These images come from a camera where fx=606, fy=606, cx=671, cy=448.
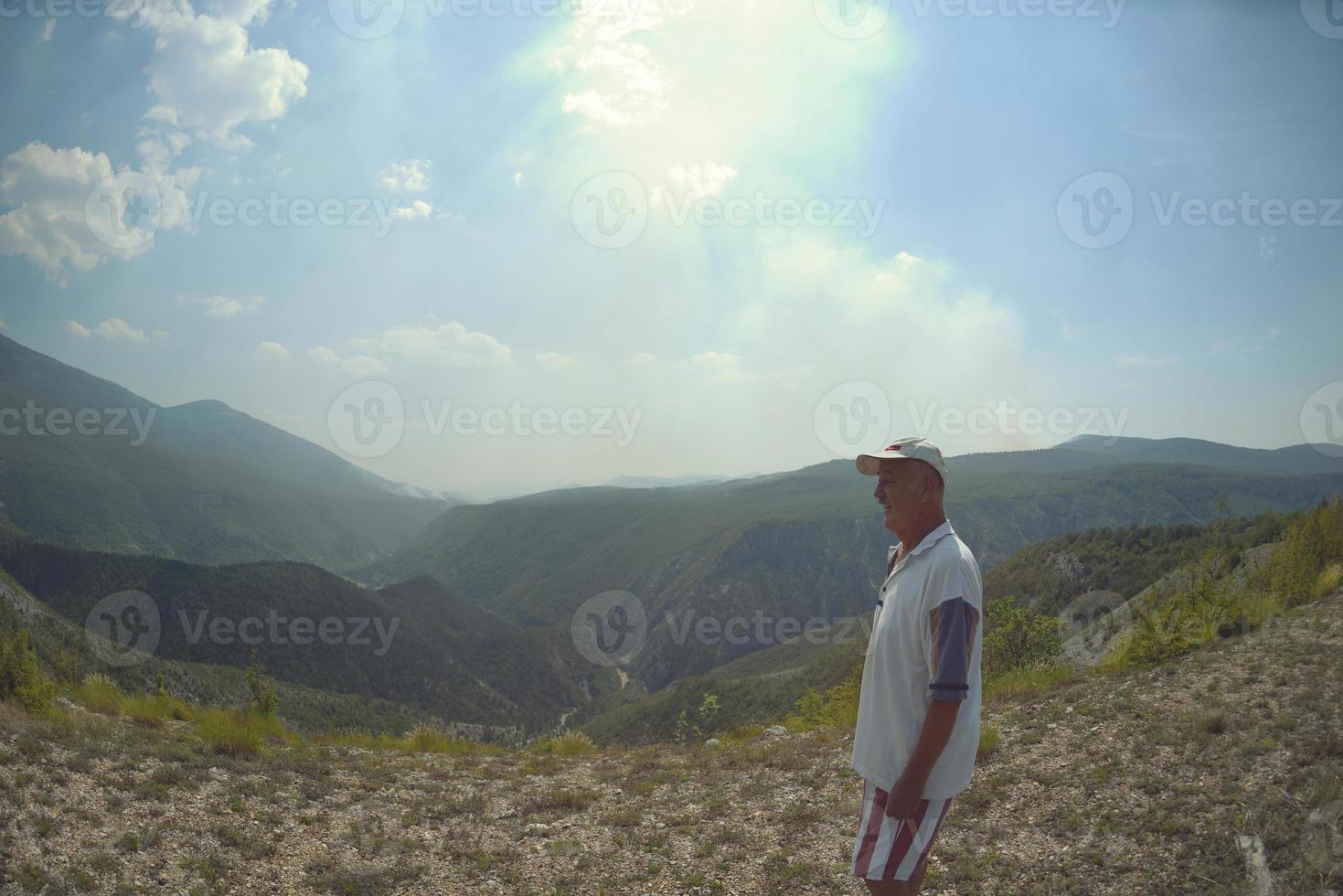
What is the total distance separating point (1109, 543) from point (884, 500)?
65.4 m

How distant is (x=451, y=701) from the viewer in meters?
101

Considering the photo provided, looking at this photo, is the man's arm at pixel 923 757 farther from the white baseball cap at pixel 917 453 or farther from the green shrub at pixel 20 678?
the green shrub at pixel 20 678

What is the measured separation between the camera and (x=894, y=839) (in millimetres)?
3000

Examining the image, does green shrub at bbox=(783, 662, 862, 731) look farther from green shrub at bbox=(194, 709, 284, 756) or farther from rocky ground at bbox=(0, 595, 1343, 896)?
green shrub at bbox=(194, 709, 284, 756)

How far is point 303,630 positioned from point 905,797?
4542 inches

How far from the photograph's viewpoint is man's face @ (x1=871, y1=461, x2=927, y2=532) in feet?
10.7

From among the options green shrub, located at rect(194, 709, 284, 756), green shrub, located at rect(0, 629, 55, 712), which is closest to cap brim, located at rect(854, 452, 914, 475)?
green shrub, located at rect(194, 709, 284, 756)

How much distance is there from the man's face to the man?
10 mm

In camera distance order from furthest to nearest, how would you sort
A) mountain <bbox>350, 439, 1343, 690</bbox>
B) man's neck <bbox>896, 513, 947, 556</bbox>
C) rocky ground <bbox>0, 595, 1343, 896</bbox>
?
mountain <bbox>350, 439, 1343, 690</bbox> < rocky ground <bbox>0, 595, 1343, 896</bbox> < man's neck <bbox>896, 513, 947, 556</bbox>

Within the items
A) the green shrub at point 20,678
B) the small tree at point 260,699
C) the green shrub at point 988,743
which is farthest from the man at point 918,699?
the green shrub at point 20,678

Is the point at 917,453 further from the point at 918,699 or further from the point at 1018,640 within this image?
the point at 1018,640

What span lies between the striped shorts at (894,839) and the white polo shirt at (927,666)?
114mm

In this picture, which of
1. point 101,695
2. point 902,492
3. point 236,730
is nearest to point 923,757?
point 902,492

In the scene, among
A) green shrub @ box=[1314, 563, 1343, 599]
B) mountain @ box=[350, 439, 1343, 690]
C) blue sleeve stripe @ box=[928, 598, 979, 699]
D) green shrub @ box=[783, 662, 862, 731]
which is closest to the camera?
blue sleeve stripe @ box=[928, 598, 979, 699]
